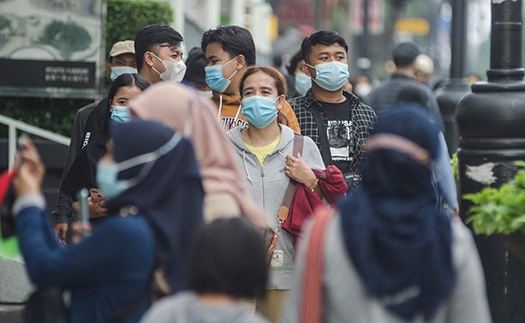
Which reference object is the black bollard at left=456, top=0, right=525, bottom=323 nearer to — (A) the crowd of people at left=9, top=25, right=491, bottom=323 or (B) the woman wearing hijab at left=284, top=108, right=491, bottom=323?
(A) the crowd of people at left=9, top=25, right=491, bottom=323

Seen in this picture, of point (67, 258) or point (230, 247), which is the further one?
point (67, 258)

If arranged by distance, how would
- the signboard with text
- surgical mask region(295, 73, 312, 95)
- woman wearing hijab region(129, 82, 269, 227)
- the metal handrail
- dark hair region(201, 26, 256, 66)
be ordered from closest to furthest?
woman wearing hijab region(129, 82, 269, 227), dark hair region(201, 26, 256, 66), surgical mask region(295, 73, 312, 95), the metal handrail, the signboard with text

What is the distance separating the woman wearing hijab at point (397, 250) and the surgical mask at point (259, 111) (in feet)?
8.63

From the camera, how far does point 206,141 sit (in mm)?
3816

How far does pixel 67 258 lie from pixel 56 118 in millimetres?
8286

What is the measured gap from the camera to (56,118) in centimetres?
1147

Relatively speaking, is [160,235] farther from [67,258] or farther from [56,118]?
[56,118]

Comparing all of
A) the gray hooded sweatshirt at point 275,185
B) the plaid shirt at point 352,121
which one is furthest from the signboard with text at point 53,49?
the gray hooded sweatshirt at point 275,185

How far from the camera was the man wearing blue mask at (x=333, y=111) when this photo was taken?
661cm

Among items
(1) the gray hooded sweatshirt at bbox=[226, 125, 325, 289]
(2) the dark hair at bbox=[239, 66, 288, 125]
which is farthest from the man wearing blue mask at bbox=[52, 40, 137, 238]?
(1) the gray hooded sweatshirt at bbox=[226, 125, 325, 289]

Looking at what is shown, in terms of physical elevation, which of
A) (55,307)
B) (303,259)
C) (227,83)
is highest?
(227,83)

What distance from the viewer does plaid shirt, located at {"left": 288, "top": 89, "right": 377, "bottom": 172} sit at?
6633mm

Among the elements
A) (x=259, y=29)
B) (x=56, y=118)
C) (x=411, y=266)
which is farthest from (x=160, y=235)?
(x=259, y=29)

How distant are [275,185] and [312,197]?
0.22 m
